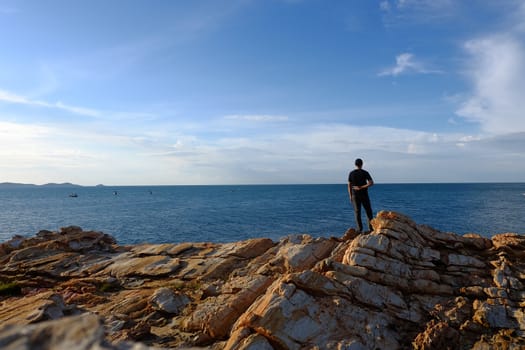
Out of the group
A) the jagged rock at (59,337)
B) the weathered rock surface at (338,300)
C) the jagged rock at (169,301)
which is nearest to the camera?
the jagged rock at (59,337)

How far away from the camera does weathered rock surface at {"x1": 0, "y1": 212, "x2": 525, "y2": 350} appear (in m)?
10.5

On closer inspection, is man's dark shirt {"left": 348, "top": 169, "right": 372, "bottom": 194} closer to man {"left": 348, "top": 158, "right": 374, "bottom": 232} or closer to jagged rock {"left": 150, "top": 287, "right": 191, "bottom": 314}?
man {"left": 348, "top": 158, "right": 374, "bottom": 232}

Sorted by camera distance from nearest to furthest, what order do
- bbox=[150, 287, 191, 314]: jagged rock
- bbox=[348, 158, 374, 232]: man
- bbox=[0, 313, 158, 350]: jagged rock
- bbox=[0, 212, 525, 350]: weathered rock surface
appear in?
bbox=[0, 313, 158, 350]: jagged rock → bbox=[0, 212, 525, 350]: weathered rock surface → bbox=[150, 287, 191, 314]: jagged rock → bbox=[348, 158, 374, 232]: man

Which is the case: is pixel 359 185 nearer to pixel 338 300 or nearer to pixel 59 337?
pixel 338 300

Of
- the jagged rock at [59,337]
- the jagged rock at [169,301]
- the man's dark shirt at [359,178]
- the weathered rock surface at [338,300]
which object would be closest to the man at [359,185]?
the man's dark shirt at [359,178]

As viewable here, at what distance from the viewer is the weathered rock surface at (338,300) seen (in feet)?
34.4

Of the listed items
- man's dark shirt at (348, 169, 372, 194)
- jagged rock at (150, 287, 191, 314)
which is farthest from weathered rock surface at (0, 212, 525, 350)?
man's dark shirt at (348, 169, 372, 194)

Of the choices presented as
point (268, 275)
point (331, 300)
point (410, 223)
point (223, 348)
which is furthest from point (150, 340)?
point (410, 223)

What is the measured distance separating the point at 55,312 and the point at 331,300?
10.4m

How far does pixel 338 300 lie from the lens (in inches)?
454

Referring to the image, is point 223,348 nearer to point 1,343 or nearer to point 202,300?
point 202,300

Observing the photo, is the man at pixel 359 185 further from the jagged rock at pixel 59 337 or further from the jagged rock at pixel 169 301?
the jagged rock at pixel 59 337

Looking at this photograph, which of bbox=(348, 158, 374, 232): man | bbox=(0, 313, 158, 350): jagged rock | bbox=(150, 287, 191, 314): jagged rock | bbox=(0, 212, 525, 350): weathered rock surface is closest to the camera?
bbox=(0, 313, 158, 350): jagged rock


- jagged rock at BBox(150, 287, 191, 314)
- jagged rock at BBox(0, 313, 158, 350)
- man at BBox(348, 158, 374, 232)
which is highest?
man at BBox(348, 158, 374, 232)
